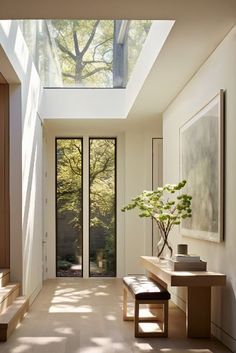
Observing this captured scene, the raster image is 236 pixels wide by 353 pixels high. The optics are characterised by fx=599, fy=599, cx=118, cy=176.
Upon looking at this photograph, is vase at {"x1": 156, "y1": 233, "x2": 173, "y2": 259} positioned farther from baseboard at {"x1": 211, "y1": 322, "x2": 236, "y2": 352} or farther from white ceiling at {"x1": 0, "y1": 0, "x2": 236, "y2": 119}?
white ceiling at {"x1": 0, "y1": 0, "x2": 236, "y2": 119}

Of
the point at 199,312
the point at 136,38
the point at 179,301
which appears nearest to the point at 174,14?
the point at 199,312

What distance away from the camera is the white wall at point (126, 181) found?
9531 mm

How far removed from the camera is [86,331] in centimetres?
532

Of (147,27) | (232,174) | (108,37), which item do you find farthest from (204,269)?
(108,37)

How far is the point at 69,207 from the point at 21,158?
10.9 feet

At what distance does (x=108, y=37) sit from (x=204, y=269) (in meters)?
4.38

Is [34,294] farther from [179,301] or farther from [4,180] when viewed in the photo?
[179,301]

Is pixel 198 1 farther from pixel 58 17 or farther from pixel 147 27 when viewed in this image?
pixel 147 27

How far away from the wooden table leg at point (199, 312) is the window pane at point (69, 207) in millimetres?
4813

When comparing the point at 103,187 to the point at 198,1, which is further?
the point at 103,187

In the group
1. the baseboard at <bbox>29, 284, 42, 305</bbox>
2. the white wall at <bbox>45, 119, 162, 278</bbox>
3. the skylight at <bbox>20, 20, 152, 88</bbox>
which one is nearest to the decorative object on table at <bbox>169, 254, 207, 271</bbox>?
the baseboard at <bbox>29, 284, 42, 305</bbox>

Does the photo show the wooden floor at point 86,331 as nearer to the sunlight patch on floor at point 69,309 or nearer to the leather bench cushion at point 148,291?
the sunlight patch on floor at point 69,309

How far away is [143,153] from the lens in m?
9.63

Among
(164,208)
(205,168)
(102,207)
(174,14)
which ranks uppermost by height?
(174,14)
